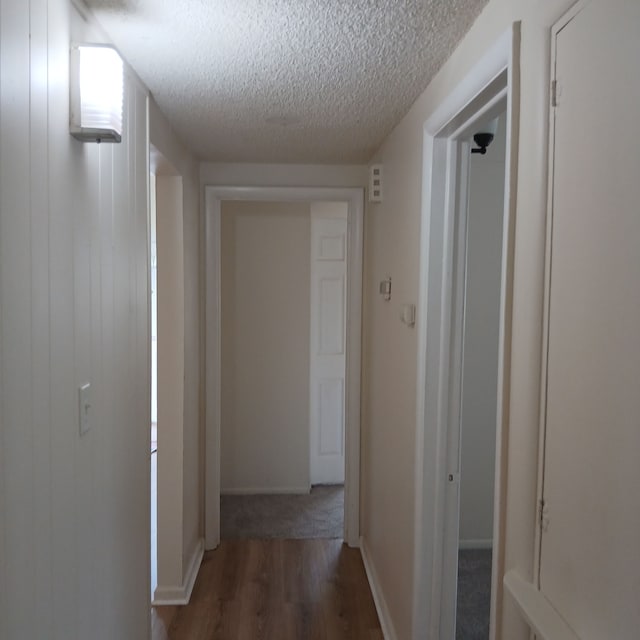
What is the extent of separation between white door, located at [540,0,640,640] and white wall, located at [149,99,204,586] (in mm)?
1726

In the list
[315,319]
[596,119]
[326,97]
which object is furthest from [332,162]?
[596,119]

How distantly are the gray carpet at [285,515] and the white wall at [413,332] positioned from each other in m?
0.45

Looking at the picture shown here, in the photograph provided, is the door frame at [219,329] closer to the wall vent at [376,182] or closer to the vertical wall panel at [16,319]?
the wall vent at [376,182]

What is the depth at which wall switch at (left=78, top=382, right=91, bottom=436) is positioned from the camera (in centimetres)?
126

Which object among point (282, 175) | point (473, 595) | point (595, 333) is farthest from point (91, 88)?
point (473, 595)

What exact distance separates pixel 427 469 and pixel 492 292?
1480 millimetres

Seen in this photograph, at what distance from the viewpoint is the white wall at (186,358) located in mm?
2533

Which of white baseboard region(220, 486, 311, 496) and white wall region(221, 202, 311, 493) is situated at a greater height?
white wall region(221, 202, 311, 493)

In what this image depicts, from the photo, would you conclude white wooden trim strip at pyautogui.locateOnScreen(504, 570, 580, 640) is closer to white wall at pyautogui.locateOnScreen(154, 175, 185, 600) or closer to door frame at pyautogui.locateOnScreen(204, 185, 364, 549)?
white wall at pyautogui.locateOnScreen(154, 175, 185, 600)

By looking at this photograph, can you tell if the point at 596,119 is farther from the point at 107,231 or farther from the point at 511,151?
the point at 107,231

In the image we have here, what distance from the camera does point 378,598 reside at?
2633mm

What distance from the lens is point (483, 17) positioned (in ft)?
4.26

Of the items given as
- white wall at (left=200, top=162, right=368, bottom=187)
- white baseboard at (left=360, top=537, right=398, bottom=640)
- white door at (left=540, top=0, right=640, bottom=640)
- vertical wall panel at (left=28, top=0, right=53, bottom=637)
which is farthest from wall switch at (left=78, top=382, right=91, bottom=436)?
white wall at (left=200, top=162, right=368, bottom=187)

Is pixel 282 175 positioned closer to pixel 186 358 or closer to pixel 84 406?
pixel 186 358
